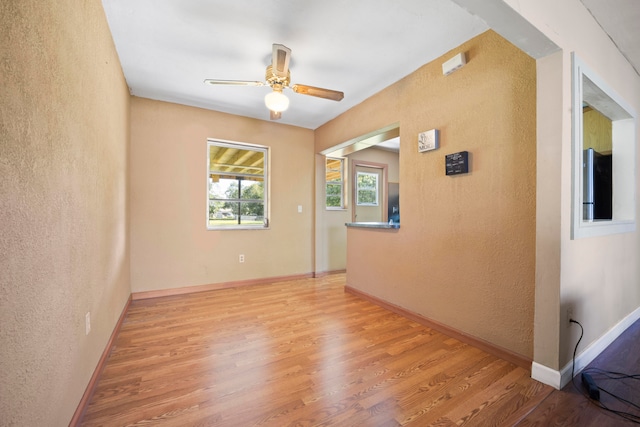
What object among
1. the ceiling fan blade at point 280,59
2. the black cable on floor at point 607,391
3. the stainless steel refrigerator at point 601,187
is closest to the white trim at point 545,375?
the black cable on floor at point 607,391

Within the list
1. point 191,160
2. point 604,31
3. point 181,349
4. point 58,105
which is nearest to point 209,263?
point 191,160

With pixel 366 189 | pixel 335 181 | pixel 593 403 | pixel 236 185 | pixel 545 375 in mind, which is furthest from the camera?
pixel 366 189

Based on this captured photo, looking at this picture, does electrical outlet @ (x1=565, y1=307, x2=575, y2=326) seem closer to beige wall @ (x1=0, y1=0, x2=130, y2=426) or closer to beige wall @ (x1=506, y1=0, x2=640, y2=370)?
beige wall @ (x1=506, y1=0, x2=640, y2=370)

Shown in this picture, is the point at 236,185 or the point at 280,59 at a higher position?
the point at 280,59

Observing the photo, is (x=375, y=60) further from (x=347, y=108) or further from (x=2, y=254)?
(x=2, y=254)

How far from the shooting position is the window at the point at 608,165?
1.98m

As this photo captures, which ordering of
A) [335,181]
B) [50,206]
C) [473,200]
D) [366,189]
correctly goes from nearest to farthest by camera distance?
[50,206]
[473,200]
[335,181]
[366,189]

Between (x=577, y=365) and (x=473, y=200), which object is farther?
(x=473, y=200)

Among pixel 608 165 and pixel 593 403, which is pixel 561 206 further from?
pixel 608 165

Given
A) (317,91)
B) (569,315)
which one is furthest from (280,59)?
(569,315)

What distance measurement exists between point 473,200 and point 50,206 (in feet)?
8.58

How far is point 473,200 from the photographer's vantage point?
2.12 m

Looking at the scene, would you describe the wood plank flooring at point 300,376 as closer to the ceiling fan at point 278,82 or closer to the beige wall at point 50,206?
the beige wall at point 50,206

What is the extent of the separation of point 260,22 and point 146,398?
2672 millimetres
